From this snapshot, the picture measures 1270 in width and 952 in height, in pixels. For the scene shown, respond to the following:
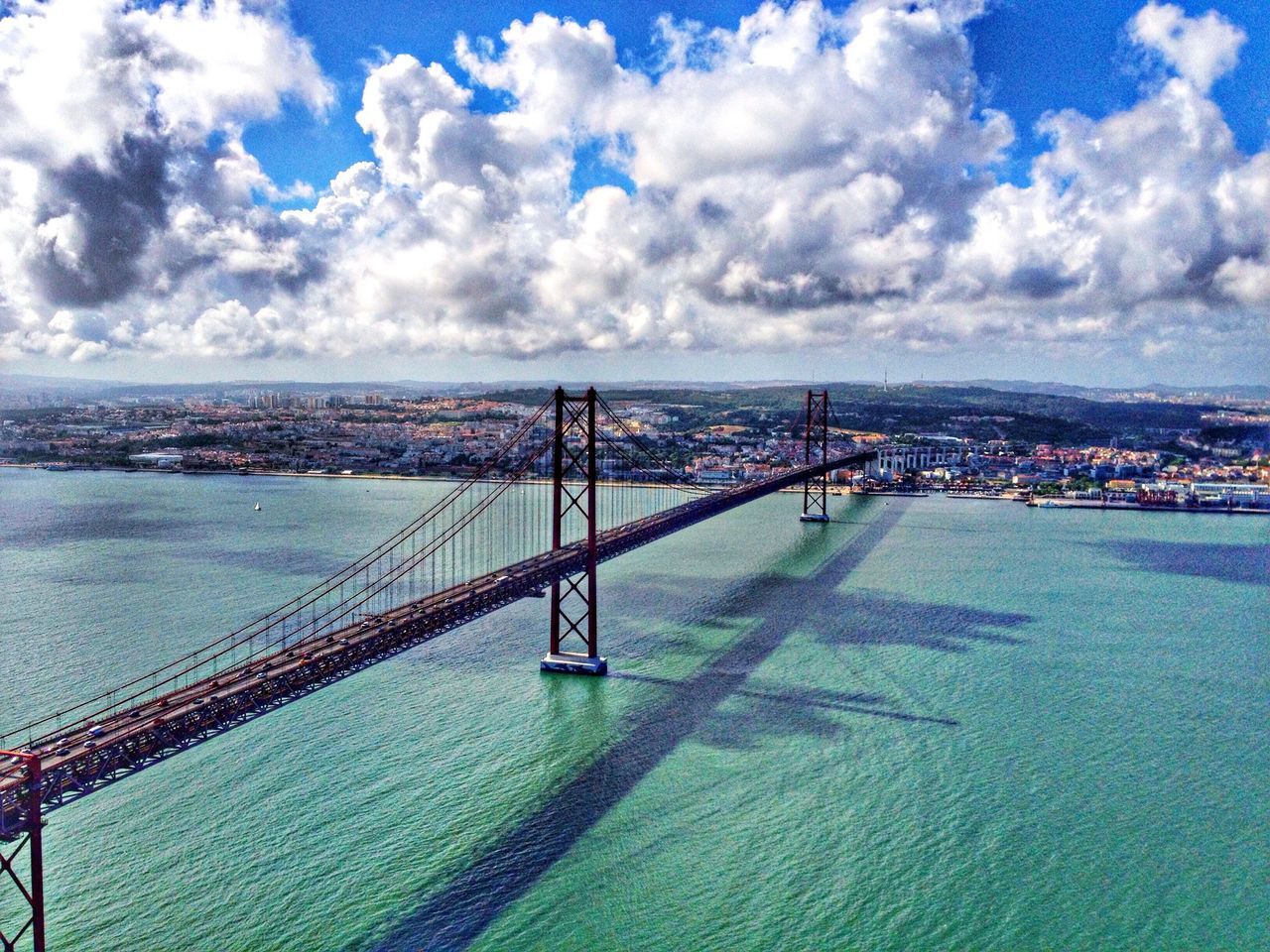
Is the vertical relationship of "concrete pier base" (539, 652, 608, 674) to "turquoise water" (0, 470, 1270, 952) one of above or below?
above

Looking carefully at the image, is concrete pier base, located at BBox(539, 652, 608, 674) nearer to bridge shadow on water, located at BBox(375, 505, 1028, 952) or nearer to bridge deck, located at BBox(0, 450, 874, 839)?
bridge shadow on water, located at BBox(375, 505, 1028, 952)

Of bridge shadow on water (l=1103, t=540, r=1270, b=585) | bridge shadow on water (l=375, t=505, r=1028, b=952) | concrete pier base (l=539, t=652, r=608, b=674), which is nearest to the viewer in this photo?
bridge shadow on water (l=375, t=505, r=1028, b=952)

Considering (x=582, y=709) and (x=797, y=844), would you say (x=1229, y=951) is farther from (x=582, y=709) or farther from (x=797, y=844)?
(x=582, y=709)

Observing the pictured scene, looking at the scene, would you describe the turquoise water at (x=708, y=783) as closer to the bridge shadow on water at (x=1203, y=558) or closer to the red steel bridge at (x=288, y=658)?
the red steel bridge at (x=288, y=658)

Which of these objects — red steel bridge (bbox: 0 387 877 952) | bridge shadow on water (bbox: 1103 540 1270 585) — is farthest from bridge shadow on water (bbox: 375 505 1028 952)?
bridge shadow on water (bbox: 1103 540 1270 585)

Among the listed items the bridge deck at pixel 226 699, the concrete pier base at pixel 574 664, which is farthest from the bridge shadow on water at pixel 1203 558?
the bridge deck at pixel 226 699

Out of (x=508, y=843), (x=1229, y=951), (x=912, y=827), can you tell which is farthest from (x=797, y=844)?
(x=1229, y=951)

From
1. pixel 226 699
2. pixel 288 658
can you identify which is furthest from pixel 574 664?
pixel 226 699
